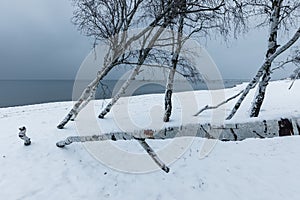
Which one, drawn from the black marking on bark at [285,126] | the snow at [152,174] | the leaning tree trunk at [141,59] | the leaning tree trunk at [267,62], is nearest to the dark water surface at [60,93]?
the leaning tree trunk at [141,59]

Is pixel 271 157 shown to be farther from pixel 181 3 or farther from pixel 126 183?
pixel 181 3

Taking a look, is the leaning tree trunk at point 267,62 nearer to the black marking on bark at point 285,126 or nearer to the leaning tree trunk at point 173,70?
the black marking on bark at point 285,126

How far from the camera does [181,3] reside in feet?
16.2

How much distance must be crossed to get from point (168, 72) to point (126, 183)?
15.5 ft

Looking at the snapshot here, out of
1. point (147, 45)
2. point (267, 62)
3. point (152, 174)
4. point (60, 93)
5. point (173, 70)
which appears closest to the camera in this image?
point (152, 174)

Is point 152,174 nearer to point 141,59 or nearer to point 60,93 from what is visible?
point 141,59

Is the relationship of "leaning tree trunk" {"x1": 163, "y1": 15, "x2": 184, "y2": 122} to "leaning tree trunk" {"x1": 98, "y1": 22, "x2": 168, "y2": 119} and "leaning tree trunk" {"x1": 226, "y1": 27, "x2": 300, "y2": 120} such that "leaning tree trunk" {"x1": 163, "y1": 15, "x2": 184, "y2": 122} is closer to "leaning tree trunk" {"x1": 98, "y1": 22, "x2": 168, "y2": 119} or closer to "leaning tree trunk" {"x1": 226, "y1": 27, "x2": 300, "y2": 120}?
"leaning tree trunk" {"x1": 98, "y1": 22, "x2": 168, "y2": 119}

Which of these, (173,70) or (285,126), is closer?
(285,126)

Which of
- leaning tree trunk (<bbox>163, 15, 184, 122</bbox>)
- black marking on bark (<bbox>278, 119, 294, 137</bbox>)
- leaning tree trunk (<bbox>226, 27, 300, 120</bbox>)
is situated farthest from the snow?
leaning tree trunk (<bbox>163, 15, 184, 122</bbox>)

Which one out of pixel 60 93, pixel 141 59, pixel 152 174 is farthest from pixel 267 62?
pixel 60 93

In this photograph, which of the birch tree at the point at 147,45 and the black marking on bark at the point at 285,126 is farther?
the birch tree at the point at 147,45

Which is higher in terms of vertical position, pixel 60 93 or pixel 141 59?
pixel 141 59

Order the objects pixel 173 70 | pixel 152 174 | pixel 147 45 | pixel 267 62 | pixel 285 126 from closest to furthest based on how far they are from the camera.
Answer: pixel 285 126, pixel 152 174, pixel 267 62, pixel 147 45, pixel 173 70

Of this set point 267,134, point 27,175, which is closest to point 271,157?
point 267,134
